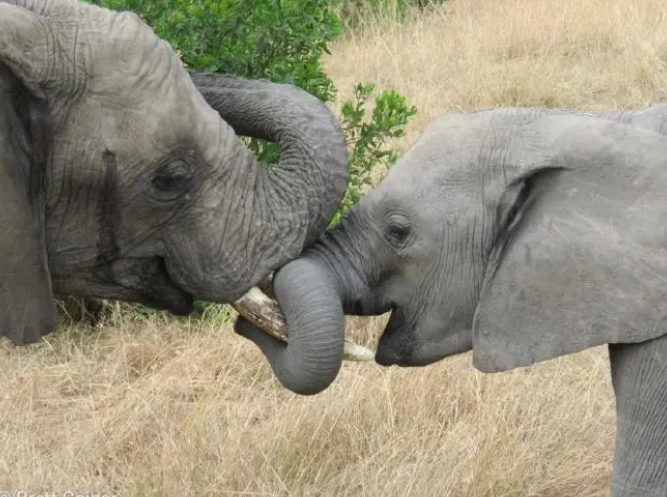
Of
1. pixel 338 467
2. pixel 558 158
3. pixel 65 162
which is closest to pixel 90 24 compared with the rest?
pixel 65 162

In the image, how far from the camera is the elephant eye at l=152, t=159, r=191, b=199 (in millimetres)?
3158

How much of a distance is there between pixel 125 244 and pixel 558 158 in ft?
3.25

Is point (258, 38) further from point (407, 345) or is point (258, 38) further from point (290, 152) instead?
point (407, 345)

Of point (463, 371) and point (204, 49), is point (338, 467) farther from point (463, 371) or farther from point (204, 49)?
point (204, 49)

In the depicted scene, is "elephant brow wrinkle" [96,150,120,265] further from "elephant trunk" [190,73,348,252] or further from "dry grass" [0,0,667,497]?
"dry grass" [0,0,667,497]

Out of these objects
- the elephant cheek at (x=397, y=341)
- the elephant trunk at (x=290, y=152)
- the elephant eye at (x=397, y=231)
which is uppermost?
the elephant trunk at (x=290, y=152)

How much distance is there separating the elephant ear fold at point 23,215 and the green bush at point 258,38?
1.75 meters

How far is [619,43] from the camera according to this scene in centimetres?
887

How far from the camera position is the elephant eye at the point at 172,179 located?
3.16 metres

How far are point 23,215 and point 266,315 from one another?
2.12 ft

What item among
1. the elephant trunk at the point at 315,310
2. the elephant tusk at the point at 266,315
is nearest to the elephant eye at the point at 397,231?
the elephant trunk at the point at 315,310

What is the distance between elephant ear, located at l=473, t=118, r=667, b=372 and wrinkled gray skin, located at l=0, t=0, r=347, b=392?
41 cm

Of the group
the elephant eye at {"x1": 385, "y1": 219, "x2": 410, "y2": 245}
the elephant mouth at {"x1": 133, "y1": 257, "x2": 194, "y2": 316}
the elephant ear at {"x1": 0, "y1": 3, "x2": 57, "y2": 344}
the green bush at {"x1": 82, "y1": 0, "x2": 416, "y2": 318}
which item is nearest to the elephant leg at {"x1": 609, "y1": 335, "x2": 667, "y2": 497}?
the elephant eye at {"x1": 385, "y1": 219, "x2": 410, "y2": 245}

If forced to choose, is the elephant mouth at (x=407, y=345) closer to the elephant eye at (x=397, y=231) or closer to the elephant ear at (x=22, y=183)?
the elephant eye at (x=397, y=231)
